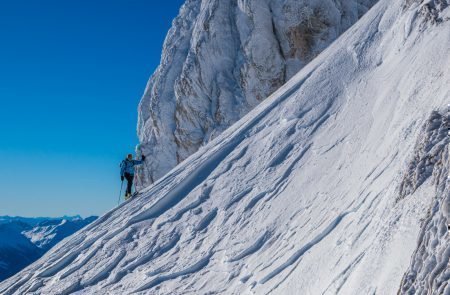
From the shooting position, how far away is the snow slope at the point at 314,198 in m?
5.14

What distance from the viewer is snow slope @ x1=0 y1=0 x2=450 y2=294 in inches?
203

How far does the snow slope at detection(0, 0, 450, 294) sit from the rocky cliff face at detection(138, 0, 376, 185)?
13.2m

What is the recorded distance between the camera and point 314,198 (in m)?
8.52

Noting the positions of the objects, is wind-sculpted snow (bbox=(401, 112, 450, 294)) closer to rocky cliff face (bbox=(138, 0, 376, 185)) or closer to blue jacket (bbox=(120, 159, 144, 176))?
blue jacket (bbox=(120, 159, 144, 176))

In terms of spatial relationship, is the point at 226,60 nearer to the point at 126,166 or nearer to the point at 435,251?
the point at 126,166

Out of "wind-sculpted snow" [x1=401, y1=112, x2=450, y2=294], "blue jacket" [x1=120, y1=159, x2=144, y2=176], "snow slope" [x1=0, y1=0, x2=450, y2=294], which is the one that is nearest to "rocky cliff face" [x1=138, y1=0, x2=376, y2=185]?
"snow slope" [x1=0, y1=0, x2=450, y2=294]

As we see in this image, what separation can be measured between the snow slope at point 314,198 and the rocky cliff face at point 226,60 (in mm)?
13176

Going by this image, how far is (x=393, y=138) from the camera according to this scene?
24.9 feet

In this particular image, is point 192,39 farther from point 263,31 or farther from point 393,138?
point 393,138

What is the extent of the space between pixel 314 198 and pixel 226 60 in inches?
857

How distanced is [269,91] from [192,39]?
7.55m

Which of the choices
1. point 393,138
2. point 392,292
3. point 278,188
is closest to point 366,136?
point 393,138

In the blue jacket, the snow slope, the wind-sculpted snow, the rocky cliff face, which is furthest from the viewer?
the rocky cliff face

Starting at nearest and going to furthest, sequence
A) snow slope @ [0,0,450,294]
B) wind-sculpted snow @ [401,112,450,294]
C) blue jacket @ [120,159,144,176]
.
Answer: wind-sculpted snow @ [401,112,450,294] → snow slope @ [0,0,450,294] → blue jacket @ [120,159,144,176]
